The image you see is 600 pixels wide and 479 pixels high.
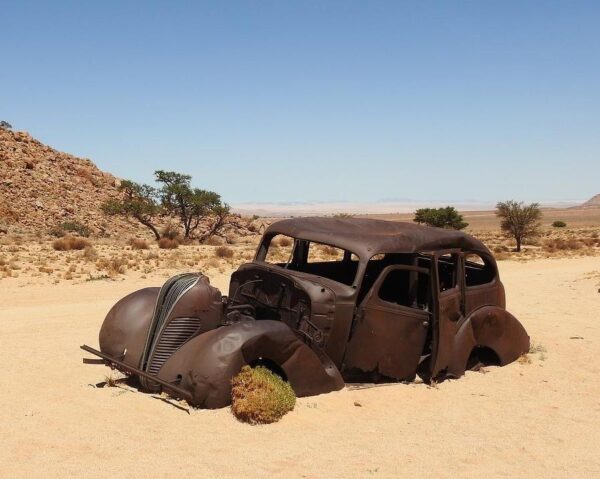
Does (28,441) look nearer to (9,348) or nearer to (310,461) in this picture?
→ (310,461)

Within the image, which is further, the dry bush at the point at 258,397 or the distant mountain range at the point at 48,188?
the distant mountain range at the point at 48,188

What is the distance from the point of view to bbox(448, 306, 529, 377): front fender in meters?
7.05

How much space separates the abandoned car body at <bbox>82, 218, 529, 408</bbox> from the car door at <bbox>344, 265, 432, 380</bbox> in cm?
1

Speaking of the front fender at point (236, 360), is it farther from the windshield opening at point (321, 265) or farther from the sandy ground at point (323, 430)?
the windshield opening at point (321, 265)

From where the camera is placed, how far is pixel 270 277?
22.1 feet

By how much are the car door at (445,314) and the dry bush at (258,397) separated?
198cm

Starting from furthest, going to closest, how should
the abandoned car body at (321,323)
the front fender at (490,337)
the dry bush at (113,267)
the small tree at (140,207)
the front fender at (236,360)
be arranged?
the small tree at (140,207) < the dry bush at (113,267) < the front fender at (490,337) < the abandoned car body at (321,323) < the front fender at (236,360)

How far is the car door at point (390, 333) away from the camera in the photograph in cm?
629

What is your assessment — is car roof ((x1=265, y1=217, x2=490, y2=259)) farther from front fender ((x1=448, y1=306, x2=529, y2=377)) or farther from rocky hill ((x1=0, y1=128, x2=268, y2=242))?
rocky hill ((x1=0, y1=128, x2=268, y2=242))

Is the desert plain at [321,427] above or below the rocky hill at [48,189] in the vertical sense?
below

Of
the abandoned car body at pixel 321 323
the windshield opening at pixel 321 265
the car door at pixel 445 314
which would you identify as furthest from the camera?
the windshield opening at pixel 321 265

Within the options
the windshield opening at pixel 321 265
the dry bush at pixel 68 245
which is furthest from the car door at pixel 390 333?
the dry bush at pixel 68 245

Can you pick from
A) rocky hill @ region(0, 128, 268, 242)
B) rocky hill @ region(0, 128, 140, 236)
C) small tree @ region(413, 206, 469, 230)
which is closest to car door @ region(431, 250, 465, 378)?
rocky hill @ region(0, 128, 268, 242)

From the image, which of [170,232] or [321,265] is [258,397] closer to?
[321,265]
